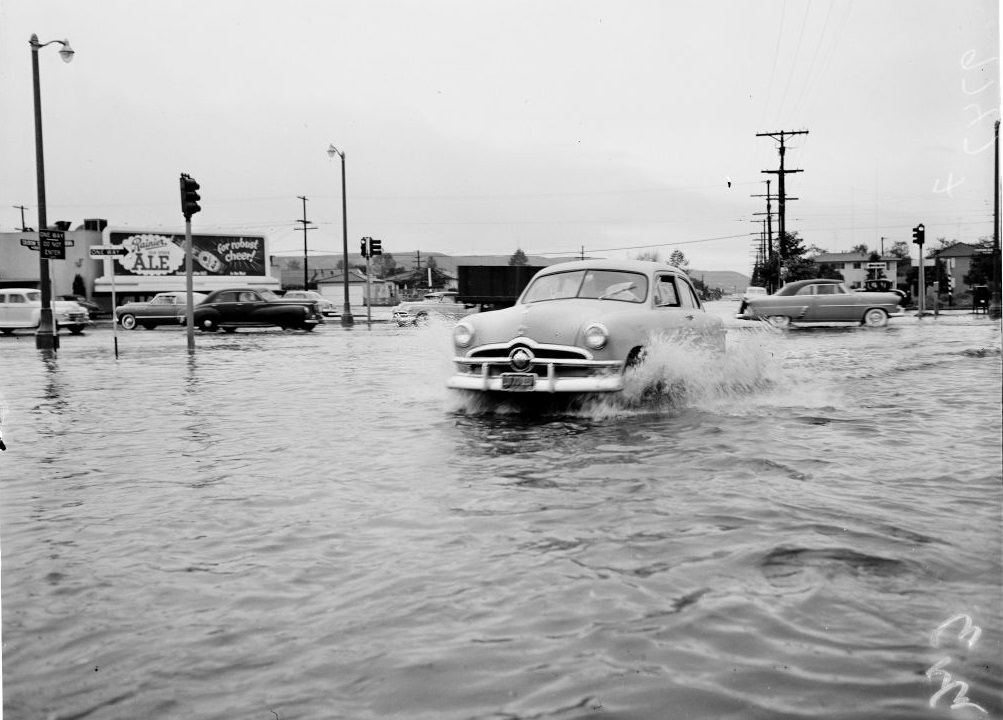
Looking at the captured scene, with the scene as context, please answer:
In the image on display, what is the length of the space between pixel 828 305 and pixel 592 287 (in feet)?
73.3

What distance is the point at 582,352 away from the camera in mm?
8734

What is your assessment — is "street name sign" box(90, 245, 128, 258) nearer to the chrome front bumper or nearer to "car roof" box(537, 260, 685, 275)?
"car roof" box(537, 260, 685, 275)

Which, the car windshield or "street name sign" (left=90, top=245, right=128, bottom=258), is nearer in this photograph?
the car windshield

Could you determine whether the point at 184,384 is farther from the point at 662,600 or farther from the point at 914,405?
the point at 662,600

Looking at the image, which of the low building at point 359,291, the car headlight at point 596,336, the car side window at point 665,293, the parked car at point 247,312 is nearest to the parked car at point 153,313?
the parked car at point 247,312

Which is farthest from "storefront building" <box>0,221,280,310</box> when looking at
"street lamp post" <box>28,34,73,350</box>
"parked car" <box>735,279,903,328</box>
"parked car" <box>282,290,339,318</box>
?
"parked car" <box>735,279,903,328</box>

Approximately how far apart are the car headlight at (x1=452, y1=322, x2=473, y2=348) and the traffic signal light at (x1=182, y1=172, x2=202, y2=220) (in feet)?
42.6

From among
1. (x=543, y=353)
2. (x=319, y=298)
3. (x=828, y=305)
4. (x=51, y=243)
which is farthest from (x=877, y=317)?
(x=319, y=298)

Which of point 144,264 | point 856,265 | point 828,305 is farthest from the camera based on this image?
point 856,265

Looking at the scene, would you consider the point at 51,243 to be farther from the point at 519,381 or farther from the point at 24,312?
the point at 24,312

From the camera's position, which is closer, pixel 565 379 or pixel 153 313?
pixel 565 379

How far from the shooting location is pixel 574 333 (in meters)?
8.82

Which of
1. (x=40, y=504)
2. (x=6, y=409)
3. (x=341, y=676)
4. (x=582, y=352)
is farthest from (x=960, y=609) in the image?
(x=6, y=409)

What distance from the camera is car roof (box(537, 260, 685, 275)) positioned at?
10.3 meters
